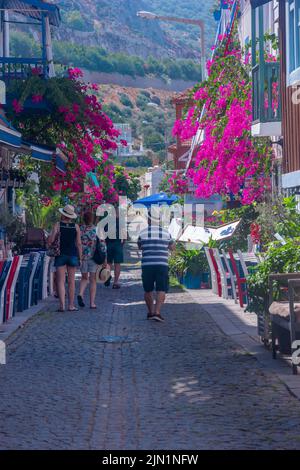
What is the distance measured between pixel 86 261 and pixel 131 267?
662 inches

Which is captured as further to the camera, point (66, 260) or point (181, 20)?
point (181, 20)

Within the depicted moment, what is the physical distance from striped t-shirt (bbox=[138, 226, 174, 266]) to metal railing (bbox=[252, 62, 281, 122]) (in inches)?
176

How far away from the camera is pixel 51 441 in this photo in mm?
7949

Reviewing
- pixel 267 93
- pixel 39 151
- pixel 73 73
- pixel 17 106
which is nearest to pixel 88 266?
pixel 39 151

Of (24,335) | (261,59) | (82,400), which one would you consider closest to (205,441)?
(82,400)

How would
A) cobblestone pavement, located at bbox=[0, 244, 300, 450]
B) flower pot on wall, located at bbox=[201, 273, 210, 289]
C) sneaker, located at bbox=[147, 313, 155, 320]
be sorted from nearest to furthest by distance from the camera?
cobblestone pavement, located at bbox=[0, 244, 300, 450]
sneaker, located at bbox=[147, 313, 155, 320]
flower pot on wall, located at bbox=[201, 273, 210, 289]

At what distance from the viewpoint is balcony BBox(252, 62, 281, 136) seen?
2072 centimetres

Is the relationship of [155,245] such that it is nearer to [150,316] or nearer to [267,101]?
[150,316]

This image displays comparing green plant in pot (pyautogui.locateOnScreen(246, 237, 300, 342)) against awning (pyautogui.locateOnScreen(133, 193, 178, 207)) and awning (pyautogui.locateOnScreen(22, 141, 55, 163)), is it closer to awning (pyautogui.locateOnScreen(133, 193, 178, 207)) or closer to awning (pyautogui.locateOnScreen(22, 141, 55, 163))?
awning (pyautogui.locateOnScreen(22, 141, 55, 163))

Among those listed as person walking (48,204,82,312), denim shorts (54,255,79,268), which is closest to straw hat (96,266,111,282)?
person walking (48,204,82,312)

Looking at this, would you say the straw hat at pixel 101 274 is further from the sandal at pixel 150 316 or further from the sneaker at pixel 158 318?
the sneaker at pixel 158 318

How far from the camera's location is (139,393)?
10203 mm

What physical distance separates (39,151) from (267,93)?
4573 mm
